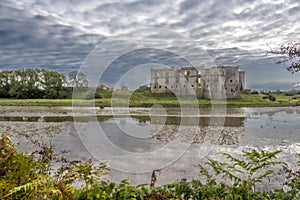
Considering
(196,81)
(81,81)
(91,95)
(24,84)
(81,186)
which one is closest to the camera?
(81,186)

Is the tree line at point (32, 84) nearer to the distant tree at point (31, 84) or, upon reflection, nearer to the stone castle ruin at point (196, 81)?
the distant tree at point (31, 84)

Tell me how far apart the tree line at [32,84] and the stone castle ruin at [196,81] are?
73.2 ft

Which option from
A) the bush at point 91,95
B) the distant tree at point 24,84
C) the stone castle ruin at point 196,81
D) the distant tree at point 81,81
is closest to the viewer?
the distant tree at point 81,81

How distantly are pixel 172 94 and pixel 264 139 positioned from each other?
50.1 m

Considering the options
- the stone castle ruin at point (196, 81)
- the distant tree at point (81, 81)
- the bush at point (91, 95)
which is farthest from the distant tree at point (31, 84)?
the distant tree at point (81, 81)

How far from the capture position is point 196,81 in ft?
196

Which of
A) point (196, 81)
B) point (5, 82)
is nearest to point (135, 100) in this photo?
point (196, 81)

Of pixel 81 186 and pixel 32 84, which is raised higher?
pixel 32 84

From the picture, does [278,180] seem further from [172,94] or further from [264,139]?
[172,94]

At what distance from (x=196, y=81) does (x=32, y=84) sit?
1608 inches

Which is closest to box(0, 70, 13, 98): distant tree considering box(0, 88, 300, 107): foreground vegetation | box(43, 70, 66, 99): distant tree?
box(0, 88, 300, 107): foreground vegetation

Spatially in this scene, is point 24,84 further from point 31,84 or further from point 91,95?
point 91,95

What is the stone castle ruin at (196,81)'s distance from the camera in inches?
2000

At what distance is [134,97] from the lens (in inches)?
2131
